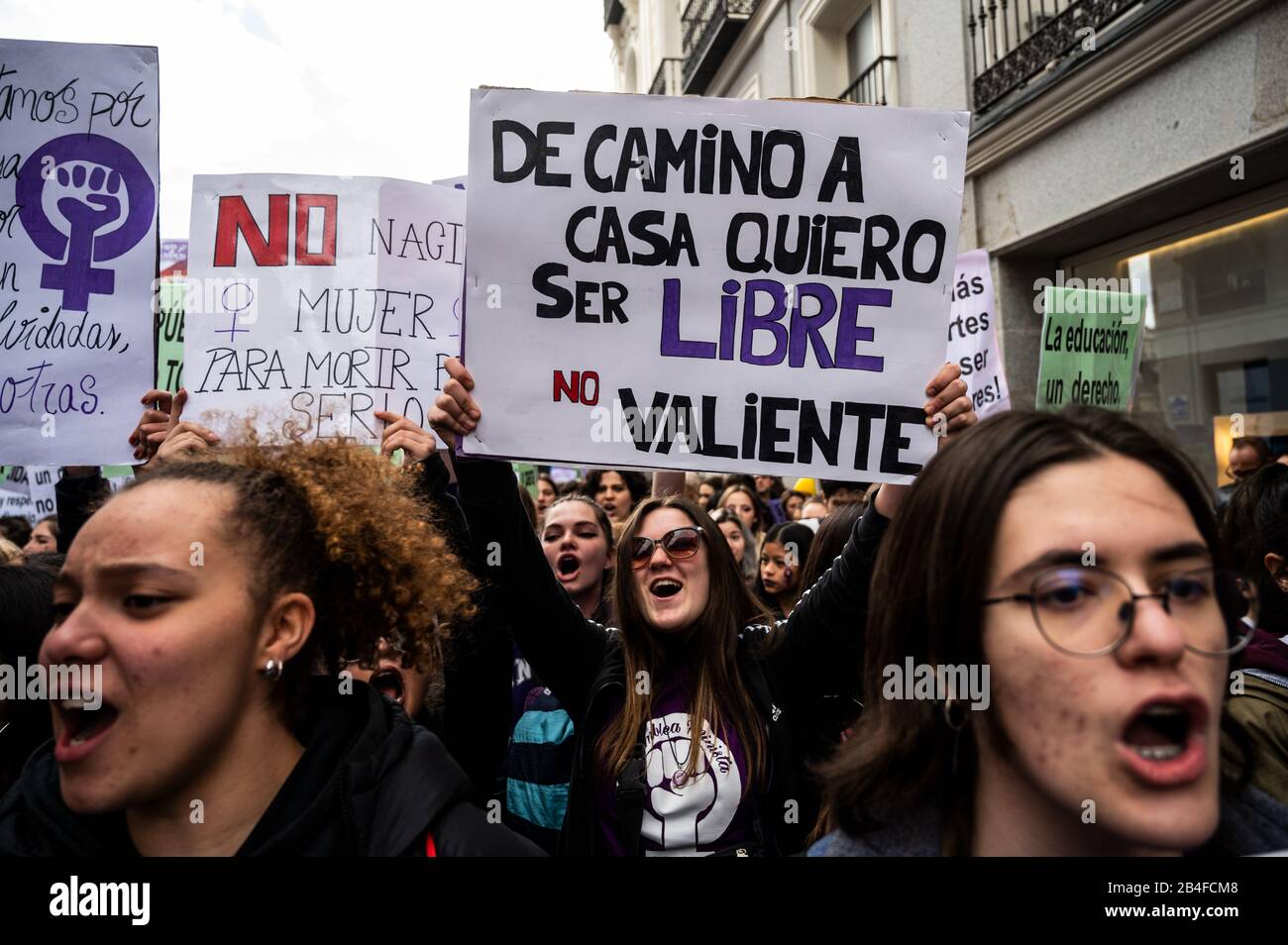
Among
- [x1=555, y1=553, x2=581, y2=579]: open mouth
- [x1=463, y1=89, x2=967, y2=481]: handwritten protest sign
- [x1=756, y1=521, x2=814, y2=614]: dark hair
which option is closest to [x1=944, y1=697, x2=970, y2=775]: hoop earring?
[x1=463, y1=89, x2=967, y2=481]: handwritten protest sign

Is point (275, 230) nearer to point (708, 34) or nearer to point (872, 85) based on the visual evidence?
point (872, 85)

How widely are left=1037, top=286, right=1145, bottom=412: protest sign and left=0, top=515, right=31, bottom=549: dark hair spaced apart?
245 inches

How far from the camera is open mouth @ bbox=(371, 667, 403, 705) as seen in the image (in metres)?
2.65

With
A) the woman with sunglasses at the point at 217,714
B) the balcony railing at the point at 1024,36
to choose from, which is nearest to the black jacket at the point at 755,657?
the woman with sunglasses at the point at 217,714

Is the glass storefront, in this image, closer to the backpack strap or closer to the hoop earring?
the backpack strap

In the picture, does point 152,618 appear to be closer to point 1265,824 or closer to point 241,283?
point 1265,824

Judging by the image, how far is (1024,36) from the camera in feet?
26.0

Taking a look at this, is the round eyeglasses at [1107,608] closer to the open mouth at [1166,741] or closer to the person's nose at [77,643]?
the open mouth at [1166,741]

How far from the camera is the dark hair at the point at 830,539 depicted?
307 cm

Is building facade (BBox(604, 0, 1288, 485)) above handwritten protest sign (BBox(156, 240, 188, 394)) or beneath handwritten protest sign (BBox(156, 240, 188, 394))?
above

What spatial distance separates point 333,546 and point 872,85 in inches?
401

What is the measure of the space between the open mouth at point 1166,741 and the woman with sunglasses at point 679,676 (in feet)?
3.31

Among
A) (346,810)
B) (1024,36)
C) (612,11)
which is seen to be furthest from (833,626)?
(612,11)
